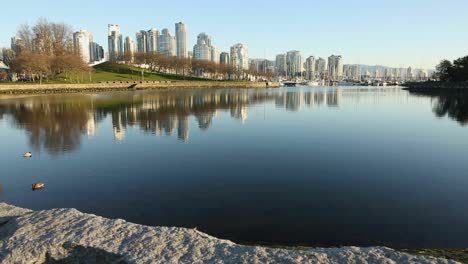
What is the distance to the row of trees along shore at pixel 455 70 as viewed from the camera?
156625 mm

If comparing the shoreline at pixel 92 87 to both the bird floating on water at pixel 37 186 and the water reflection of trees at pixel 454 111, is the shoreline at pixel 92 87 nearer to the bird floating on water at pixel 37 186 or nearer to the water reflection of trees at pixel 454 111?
the bird floating on water at pixel 37 186

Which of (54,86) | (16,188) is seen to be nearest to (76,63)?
(54,86)

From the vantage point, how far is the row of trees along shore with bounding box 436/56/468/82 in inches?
6166

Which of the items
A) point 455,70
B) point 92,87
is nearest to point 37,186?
point 92,87

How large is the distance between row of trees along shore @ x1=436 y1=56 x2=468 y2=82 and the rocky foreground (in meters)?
180

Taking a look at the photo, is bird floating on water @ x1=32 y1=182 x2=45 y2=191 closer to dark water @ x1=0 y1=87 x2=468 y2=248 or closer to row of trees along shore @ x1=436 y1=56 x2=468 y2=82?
dark water @ x1=0 y1=87 x2=468 y2=248

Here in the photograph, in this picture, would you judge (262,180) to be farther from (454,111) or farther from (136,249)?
(454,111)

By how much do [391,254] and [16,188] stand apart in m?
18.2

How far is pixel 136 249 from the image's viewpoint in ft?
22.6

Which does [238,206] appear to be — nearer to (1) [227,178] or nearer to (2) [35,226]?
(1) [227,178]

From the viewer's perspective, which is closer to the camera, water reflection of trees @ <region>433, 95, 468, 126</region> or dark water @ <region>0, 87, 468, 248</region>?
dark water @ <region>0, 87, 468, 248</region>

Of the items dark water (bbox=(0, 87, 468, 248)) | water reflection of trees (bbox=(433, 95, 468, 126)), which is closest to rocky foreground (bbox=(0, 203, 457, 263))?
dark water (bbox=(0, 87, 468, 248))

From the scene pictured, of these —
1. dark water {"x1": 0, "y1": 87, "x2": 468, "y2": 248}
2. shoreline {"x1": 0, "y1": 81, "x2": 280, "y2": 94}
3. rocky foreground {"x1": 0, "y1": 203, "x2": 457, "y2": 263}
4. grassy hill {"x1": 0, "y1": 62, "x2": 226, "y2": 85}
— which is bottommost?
dark water {"x1": 0, "y1": 87, "x2": 468, "y2": 248}

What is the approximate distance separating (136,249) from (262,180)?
1299 centimetres
